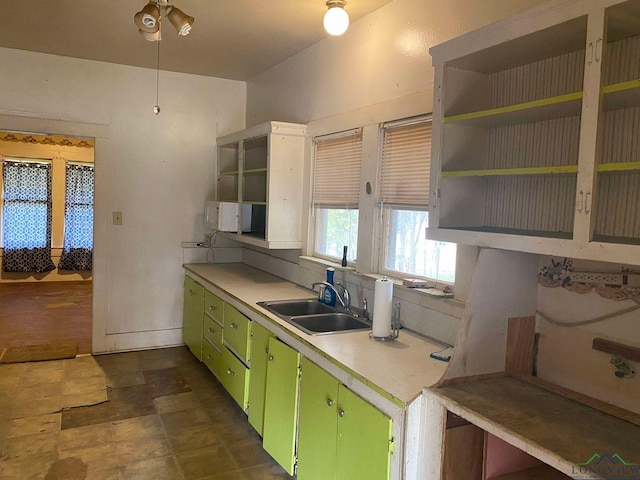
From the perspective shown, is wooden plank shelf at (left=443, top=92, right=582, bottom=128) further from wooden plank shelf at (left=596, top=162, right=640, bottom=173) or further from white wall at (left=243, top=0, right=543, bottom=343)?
white wall at (left=243, top=0, right=543, bottom=343)

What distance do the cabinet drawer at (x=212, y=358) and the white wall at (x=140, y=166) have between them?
95 cm

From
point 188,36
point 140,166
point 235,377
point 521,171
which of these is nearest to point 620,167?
point 521,171

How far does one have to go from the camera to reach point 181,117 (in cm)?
474

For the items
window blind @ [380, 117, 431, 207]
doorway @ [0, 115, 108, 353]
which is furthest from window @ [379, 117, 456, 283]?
doorway @ [0, 115, 108, 353]

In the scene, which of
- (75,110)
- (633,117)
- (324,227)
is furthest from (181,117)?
(633,117)

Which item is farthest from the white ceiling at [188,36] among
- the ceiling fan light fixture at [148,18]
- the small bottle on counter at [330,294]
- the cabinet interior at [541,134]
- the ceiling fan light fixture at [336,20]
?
the small bottle on counter at [330,294]

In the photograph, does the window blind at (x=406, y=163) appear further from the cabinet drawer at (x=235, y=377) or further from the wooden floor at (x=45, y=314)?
the wooden floor at (x=45, y=314)

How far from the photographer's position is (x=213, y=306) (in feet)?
12.6

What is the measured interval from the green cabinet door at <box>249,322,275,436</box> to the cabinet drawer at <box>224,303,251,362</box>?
0.30 feet

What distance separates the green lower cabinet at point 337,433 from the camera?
70.9 inches

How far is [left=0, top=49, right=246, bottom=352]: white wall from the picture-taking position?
4320 millimetres

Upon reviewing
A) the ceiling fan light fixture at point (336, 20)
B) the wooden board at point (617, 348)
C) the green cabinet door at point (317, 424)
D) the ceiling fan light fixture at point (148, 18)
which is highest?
the ceiling fan light fixture at point (336, 20)

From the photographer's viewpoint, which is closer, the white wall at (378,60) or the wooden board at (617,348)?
the wooden board at (617,348)

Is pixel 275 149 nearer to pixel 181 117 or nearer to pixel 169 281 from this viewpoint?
pixel 181 117
